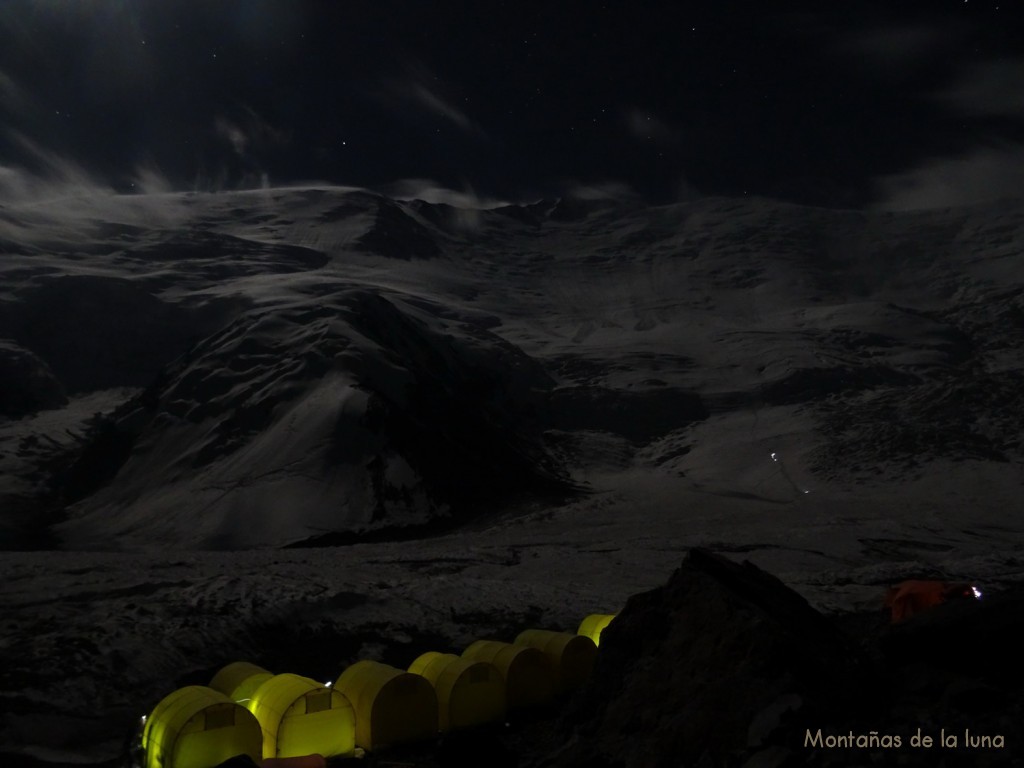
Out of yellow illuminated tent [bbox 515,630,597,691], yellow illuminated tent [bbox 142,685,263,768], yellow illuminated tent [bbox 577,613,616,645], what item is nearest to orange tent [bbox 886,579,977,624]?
yellow illuminated tent [bbox 577,613,616,645]

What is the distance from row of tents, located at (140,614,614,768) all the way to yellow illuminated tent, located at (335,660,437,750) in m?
0.02

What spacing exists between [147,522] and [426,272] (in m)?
136

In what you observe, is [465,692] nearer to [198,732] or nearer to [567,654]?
[567,654]

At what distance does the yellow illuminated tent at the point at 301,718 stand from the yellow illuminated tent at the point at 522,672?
3176mm

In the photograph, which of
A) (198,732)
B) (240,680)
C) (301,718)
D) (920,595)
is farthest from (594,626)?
(198,732)

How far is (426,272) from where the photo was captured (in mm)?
192125

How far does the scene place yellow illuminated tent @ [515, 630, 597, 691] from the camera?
18.8 metres

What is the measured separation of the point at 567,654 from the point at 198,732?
8.44 meters

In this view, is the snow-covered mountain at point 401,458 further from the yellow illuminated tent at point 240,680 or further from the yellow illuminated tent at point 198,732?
the yellow illuminated tent at point 198,732

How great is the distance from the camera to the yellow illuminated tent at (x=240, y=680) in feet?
53.2

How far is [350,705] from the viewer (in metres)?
15.6

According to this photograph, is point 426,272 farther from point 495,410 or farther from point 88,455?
point 88,455

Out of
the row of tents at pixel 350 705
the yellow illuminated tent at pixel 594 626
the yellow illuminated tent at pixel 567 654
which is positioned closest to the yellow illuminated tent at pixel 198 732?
the row of tents at pixel 350 705

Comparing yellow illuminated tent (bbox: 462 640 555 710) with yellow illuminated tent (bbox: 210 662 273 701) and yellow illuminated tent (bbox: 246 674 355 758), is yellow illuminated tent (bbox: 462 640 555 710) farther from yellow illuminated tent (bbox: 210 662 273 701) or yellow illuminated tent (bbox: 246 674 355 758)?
yellow illuminated tent (bbox: 210 662 273 701)
